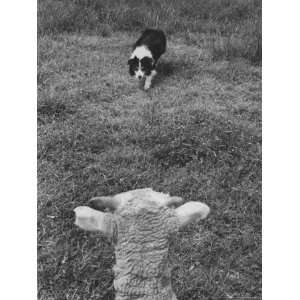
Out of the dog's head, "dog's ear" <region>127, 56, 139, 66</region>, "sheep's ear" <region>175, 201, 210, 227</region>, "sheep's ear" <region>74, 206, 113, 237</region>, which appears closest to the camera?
"sheep's ear" <region>74, 206, 113, 237</region>

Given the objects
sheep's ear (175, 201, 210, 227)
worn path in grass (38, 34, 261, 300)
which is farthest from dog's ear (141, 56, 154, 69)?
sheep's ear (175, 201, 210, 227)

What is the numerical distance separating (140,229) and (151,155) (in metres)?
1.75

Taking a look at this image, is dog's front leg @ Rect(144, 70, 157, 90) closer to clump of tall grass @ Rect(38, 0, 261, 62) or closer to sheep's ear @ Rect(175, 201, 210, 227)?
clump of tall grass @ Rect(38, 0, 261, 62)

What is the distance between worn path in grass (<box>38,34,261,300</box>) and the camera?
2.79 metres

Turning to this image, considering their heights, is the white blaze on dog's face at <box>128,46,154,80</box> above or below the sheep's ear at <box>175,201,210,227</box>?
above

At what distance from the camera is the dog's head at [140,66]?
16.6ft

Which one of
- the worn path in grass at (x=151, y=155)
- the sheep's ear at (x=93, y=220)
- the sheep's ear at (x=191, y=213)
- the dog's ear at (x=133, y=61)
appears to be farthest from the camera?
the dog's ear at (x=133, y=61)

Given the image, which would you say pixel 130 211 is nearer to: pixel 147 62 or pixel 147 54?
pixel 147 62

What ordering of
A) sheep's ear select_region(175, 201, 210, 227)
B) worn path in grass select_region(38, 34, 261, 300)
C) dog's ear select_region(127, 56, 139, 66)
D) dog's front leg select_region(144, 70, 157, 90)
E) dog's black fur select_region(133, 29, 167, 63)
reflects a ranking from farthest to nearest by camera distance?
dog's ear select_region(127, 56, 139, 66) → dog's front leg select_region(144, 70, 157, 90) → dog's black fur select_region(133, 29, 167, 63) → worn path in grass select_region(38, 34, 261, 300) → sheep's ear select_region(175, 201, 210, 227)

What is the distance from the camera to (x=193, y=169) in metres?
3.51

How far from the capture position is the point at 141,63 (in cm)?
534

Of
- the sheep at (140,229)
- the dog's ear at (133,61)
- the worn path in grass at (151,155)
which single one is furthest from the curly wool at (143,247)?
the dog's ear at (133,61)

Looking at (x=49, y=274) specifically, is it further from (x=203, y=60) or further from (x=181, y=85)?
(x=203, y=60)

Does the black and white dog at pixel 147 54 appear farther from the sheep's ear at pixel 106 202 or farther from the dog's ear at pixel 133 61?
the sheep's ear at pixel 106 202
